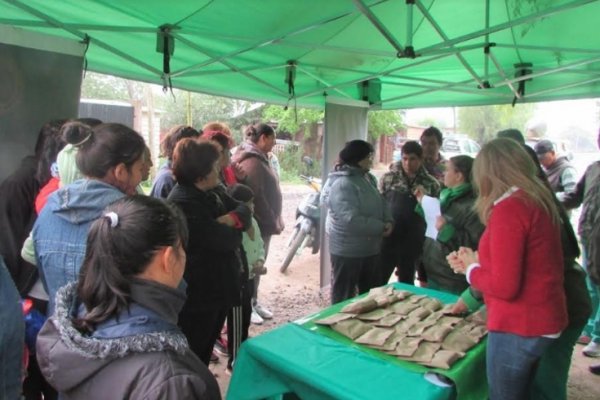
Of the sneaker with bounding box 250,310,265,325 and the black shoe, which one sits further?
the sneaker with bounding box 250,310,265,325

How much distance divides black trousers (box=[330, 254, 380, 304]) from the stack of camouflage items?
1.03 m

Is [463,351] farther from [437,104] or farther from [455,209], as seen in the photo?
[437,104]

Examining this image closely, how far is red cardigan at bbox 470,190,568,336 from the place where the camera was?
1482 mm

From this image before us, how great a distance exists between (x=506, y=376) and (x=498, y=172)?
0.77 m

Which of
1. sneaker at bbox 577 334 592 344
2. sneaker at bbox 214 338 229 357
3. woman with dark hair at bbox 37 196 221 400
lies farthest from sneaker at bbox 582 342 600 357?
woman with dark hair at bbox 37 196 221 400

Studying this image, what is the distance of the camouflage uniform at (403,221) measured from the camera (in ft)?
11.2

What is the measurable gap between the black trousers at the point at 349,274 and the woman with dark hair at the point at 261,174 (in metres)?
0.67

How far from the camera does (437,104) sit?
14.9 feet

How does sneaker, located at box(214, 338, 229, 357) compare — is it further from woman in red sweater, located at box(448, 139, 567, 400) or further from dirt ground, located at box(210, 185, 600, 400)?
woman in red sweater, located at box(448, 139, 567, 400)

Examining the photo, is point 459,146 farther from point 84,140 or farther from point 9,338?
point 9,338

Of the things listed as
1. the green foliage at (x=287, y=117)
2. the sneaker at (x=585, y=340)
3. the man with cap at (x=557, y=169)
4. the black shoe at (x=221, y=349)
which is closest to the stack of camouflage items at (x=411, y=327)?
the black shoe at (x=221, y=349)

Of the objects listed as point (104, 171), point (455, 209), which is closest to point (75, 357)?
point (104, 171)

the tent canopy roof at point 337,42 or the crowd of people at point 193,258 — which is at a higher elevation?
the tent canopy roof at point 337,42

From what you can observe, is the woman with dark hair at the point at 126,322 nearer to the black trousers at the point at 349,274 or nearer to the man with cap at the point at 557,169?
the black trousers at the point at 349,274
